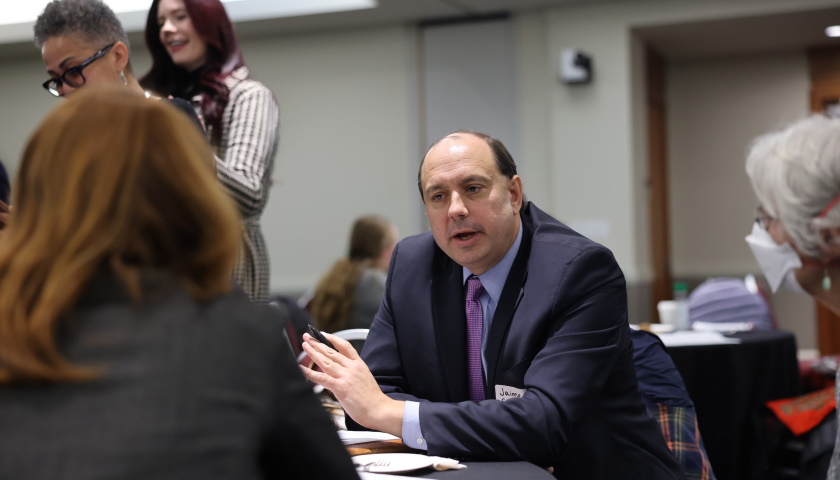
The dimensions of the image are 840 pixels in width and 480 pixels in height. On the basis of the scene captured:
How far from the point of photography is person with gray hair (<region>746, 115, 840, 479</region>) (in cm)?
146

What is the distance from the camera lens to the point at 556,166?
316 inches

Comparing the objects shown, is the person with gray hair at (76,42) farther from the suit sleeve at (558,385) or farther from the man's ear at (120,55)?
the suit sleeve at (558,385)

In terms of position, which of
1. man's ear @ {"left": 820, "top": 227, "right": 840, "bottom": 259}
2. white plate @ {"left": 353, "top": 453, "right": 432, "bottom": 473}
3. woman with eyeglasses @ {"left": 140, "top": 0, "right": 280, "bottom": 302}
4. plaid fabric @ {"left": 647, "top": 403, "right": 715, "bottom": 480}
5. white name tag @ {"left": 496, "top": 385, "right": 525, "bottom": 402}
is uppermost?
woman with eyeglasses @ {"left": 140, "top": 0, "right": 280, "bottom": 302}

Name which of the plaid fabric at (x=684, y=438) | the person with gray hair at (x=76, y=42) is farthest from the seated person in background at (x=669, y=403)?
the person with gray hair at (x=76, y=42)

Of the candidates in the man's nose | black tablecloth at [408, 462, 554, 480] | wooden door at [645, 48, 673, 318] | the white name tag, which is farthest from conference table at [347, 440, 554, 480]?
wooden door at [645, 48, 673, 318]

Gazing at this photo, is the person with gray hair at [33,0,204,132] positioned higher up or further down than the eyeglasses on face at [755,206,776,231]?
higher up

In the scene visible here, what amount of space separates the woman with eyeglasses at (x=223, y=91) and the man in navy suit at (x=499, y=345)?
39 centimetres

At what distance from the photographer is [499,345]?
1988 millimetres

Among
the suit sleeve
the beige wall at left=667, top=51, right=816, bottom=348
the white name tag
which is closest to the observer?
the suit sleeve

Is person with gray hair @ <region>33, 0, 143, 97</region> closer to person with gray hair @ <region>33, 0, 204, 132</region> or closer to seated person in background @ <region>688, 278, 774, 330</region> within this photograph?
person with gray hair @ <region>33, 0, 204, 132</region>

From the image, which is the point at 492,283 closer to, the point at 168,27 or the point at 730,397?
the point at 168,27

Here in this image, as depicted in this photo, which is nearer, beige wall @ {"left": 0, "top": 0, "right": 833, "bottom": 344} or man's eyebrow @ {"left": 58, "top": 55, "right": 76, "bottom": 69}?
man's eyebrow @ {"left": 58, "top": 55, "right": 76, "bottom": 69}

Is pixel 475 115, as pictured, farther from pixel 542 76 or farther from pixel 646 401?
pixel 646 401

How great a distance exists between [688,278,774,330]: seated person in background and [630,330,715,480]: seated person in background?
2.78 meters
